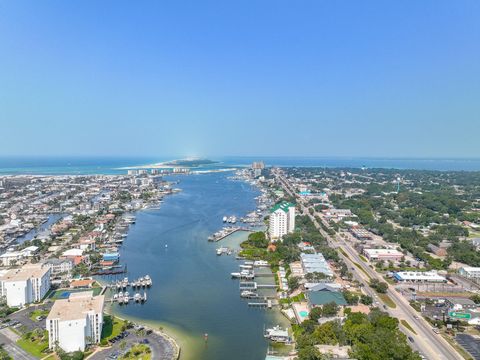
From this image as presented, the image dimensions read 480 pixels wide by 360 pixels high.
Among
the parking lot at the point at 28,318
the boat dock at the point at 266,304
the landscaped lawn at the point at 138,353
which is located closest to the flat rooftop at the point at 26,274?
the parking lot at the point at 28,318

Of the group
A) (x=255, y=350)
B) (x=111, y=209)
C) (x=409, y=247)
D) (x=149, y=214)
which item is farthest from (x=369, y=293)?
(x=111, y=209)

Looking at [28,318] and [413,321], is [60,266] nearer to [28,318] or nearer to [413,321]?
[28,318]

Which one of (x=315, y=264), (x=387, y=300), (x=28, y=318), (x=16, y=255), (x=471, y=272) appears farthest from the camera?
(x=16, y=255)

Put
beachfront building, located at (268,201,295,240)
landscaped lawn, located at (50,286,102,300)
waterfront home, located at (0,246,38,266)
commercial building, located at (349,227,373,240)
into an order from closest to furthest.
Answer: landscaped lawn, located at (50,286,102,300), waterfront home, located at (0,246,38,266), beachfront building, located at (268,201,295,240), commercial building, located at (349,227,373,240)

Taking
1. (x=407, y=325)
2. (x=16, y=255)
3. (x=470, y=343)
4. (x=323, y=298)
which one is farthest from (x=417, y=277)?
(x=16, y=255)

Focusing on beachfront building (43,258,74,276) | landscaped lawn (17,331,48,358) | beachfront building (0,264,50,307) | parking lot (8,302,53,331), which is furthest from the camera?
beachfront building (43,258,74,276)

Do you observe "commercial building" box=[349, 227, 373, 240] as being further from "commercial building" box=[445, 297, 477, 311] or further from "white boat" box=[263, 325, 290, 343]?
"white boat" box=[263, 325, 290, 343]

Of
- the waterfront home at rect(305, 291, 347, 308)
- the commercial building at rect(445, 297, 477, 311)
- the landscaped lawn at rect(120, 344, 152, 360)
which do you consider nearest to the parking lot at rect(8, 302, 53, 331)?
the landscaped lawn at rect(120, 344, 152, 360)
